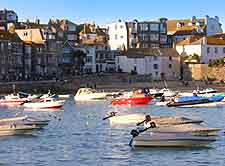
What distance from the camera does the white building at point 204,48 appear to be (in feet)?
361

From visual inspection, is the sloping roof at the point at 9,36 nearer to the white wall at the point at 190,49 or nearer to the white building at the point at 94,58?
the white building at the point at 94,58

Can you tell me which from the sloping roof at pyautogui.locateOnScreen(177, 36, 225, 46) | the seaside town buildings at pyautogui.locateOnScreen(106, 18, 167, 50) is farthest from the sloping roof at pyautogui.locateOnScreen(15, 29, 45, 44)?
the sloping roof at pyautogui.locateOnScreen(177, 36, 225, 46)

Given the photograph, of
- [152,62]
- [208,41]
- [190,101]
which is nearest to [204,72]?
[208,41]

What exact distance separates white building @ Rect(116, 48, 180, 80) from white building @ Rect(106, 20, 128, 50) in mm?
10614

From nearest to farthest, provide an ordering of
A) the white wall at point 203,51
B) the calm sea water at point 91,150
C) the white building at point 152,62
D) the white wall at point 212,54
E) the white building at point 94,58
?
the calm sea water at point 91,150, the white building at point 152,62, the white building at point 94,58, the white wall at point 203,51, the white wall at point 212,54

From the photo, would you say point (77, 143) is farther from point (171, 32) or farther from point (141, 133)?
point (171, 32)

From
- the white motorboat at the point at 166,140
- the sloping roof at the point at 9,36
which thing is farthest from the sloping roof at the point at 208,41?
the white motorboat at the point at 166,140

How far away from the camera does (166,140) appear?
30391 millimetres

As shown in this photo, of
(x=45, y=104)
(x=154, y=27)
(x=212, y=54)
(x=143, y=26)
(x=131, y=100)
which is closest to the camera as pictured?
(x=45, y=104)

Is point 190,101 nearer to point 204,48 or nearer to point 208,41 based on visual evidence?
point 204,48

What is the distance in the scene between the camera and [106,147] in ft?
105

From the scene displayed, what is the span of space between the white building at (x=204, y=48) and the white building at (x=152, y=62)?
3.04 m

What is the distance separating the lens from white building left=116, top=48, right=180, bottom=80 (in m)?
107

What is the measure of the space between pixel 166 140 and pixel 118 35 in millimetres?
90475
